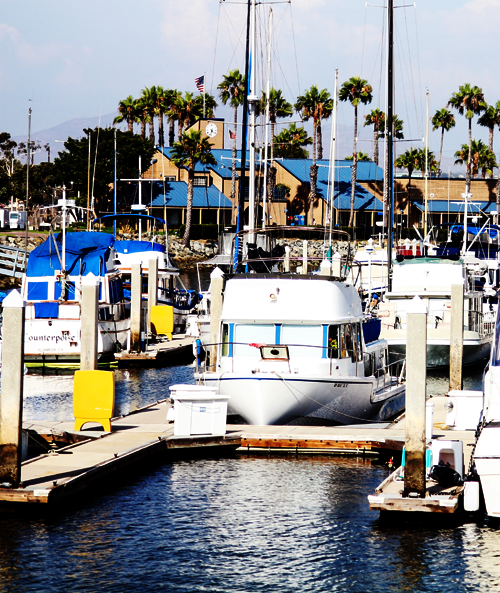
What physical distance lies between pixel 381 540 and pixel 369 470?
13.9 ft

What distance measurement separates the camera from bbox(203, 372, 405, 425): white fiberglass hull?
20688 mm

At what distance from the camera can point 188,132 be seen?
85562 millimetres

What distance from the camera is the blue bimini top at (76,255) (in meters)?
36.5

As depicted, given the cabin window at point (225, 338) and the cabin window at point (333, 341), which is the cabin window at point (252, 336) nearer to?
the cabin window at point (225, 338)

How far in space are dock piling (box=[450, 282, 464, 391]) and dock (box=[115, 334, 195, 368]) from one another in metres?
13.0

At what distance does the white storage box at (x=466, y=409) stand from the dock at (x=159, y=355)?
1713 cm

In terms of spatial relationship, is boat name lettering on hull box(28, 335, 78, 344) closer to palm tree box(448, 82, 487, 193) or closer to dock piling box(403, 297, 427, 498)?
dock piling box(403, 297, 427, 498)

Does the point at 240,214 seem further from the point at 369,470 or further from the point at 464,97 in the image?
the point at 464,97

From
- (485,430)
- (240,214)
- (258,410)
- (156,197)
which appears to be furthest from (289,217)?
(485,430)

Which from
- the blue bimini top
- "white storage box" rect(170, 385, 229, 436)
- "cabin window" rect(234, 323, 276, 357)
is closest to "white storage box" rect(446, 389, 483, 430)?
"cabin window" rect(234, 323, 276, 357)

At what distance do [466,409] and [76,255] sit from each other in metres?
21.4

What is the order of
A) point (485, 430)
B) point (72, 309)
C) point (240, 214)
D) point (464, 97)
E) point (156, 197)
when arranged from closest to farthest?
point (485, 430)
point (72, 309)
point (240, 214)
point (156, 197)
point (464, 97)

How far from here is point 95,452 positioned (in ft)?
59.9

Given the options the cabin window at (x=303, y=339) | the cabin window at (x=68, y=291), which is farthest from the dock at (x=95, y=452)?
the cabin window at (x=68, y=291)
